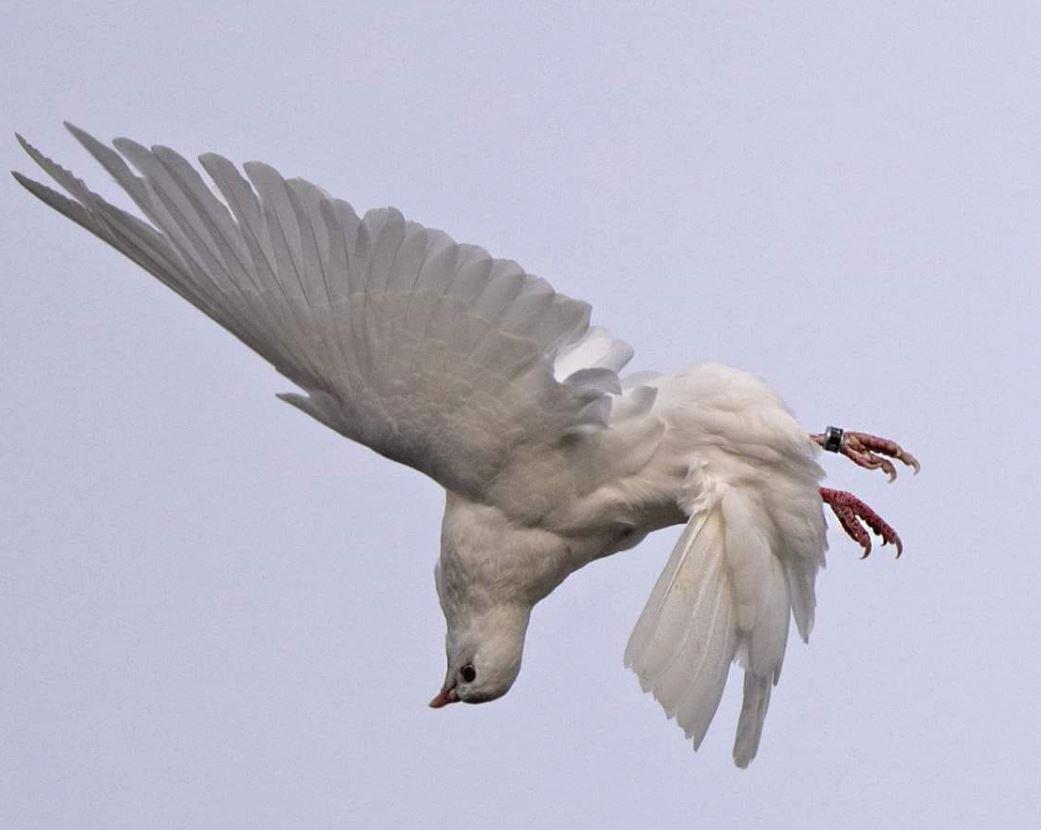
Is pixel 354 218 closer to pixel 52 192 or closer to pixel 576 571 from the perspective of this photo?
pixel 52 192

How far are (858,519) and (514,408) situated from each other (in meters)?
1.95

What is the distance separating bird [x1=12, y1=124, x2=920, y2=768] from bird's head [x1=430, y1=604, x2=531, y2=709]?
0.34 m

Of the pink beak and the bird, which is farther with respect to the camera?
the pink beak

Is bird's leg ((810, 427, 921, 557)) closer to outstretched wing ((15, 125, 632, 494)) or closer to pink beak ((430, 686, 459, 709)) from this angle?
outstretched wing ((15, 125, 632, 494))

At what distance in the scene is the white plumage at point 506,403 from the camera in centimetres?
1141

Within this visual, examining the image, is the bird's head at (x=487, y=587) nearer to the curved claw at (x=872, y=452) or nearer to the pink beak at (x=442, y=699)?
the pink beak at (x=442, y=699)

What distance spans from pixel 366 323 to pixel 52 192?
1.64 m

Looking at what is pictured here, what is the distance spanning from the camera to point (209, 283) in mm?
11633

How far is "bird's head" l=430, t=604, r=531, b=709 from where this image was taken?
12.7m

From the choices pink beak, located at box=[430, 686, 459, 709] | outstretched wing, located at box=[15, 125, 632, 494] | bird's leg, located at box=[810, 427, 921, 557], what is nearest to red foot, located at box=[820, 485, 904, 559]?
bird's leg, located at box=[810, 427, 921, 557]

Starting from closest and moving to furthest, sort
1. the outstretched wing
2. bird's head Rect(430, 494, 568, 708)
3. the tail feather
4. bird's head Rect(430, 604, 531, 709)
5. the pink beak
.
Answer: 1. the outstretched wing
2. the tail feather
3. bird's head Rect(430, 494, 568, 708)
4. bird's head Rect(430, 604, 531, 709)
5. the pink beak

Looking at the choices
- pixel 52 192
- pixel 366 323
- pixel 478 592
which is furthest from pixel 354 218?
pixel 478 592

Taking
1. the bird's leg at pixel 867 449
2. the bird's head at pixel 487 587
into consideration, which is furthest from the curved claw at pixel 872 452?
the bird's head at pixel 487 587

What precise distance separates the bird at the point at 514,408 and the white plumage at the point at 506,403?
11 mm
